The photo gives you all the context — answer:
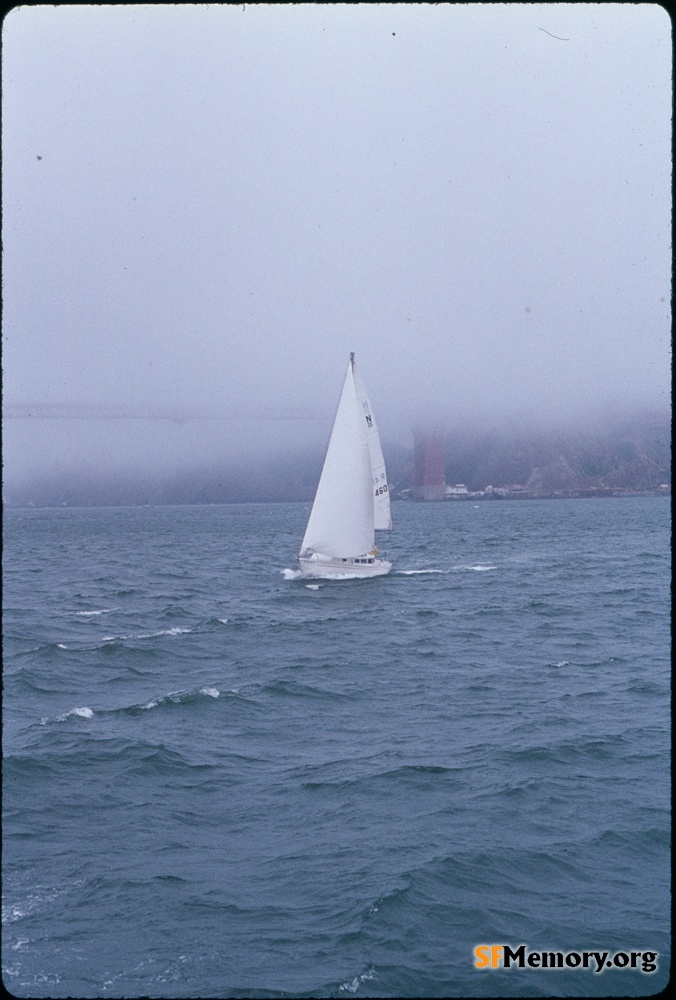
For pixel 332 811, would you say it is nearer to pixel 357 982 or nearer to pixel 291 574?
pixel 357 982

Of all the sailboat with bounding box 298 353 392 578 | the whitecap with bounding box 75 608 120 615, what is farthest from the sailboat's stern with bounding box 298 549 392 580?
the whitecap with bounding box 75 608 120 615

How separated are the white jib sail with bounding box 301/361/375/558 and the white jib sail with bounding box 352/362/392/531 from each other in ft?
1.06

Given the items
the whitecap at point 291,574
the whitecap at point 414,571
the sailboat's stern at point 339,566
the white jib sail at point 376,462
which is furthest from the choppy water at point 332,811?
the whitecap at point 414,571

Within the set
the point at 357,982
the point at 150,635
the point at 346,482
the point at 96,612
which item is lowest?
the point at 96,612

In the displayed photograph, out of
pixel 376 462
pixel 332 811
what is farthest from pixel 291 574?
pixel 332 811

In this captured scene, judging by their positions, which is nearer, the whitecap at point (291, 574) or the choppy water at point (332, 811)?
the choppy water at point (332, 811)

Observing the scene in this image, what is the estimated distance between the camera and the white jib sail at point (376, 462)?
4491cm

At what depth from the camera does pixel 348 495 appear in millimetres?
44250

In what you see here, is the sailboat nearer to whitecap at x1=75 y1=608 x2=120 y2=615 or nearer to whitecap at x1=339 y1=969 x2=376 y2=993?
whitecap at x1=75 y1=608 x2=120 y2=615

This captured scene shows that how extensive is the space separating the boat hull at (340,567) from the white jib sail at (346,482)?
79cm

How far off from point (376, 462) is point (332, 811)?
114 ft

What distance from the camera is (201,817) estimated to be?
39.8 ft

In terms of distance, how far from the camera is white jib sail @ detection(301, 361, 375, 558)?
44281 mm

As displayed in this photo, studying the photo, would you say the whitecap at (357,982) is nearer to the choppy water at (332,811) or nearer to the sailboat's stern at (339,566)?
the choppy water at (332,811)
